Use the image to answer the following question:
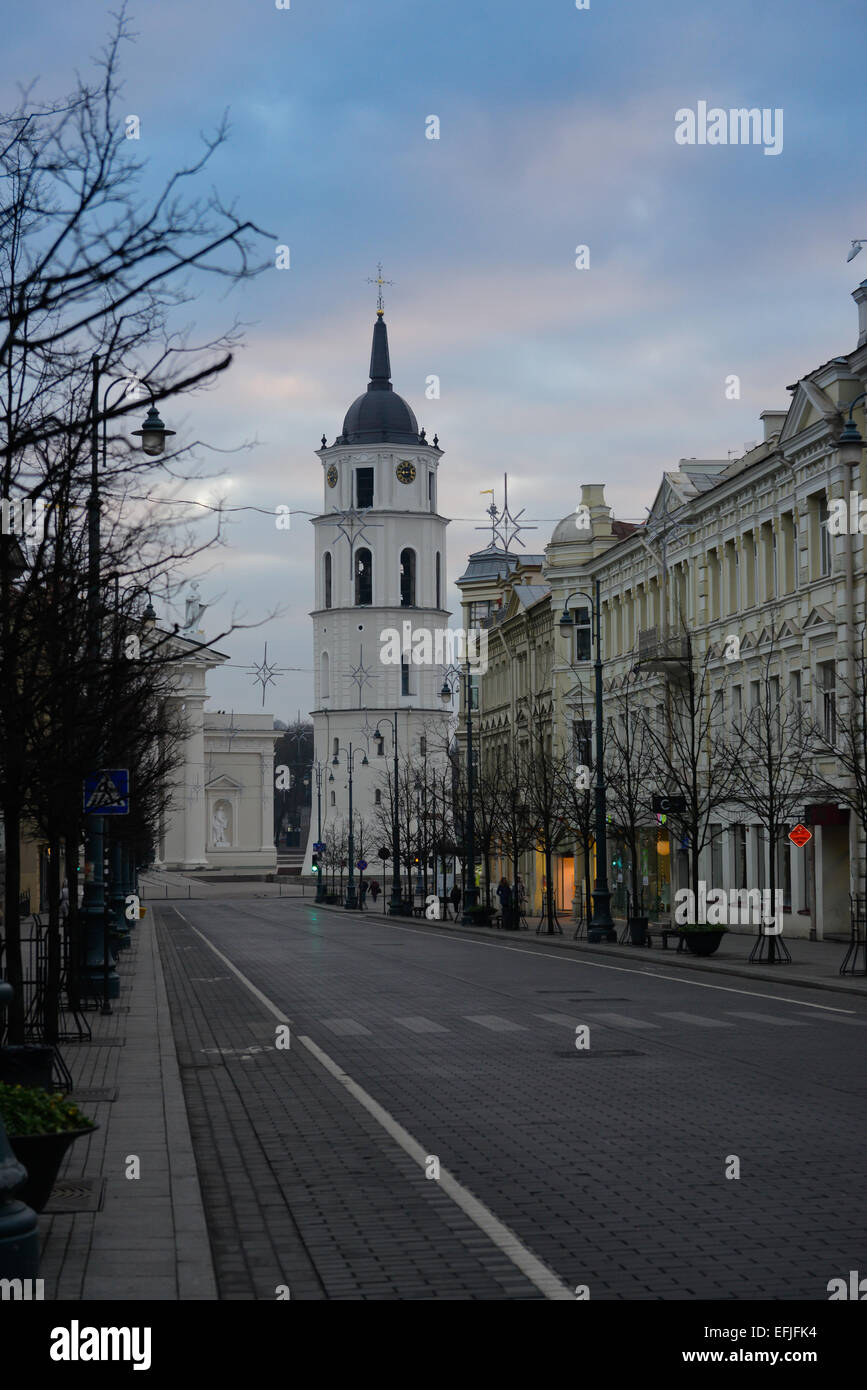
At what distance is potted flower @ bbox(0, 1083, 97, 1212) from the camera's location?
9492 millimetres

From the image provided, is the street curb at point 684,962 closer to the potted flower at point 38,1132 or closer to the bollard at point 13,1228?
the potted flower at point 38,1132

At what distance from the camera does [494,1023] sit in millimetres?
23359

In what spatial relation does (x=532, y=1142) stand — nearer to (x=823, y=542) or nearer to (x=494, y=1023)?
(x=494, y=1023)

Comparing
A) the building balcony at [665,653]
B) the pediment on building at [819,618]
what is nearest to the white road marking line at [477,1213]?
the pediment on building at [819,618]

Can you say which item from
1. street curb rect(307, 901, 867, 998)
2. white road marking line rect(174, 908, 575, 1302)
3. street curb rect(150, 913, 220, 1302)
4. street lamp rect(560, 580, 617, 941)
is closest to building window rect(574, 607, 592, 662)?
street curb rect(307, 901, 867, 998)

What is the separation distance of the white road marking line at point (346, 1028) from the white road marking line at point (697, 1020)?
3953 millimetres

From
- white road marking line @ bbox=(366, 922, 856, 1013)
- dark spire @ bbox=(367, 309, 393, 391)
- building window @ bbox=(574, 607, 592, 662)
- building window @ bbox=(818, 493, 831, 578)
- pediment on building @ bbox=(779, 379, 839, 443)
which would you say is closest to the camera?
white road marking line @ bbox=(366, 922, 856, 1013)

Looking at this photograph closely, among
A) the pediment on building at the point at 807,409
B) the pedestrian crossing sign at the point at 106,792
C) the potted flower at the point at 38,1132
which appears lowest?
the potted flower at the point at 38,1132

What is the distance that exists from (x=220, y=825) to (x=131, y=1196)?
13309 centimetres

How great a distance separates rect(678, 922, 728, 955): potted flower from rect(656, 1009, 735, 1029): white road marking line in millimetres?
12909

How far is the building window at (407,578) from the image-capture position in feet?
474

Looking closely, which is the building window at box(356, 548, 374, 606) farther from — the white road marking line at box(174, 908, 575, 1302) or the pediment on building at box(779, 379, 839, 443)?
the white road marking line at box(174, 908, 575, 1302)
